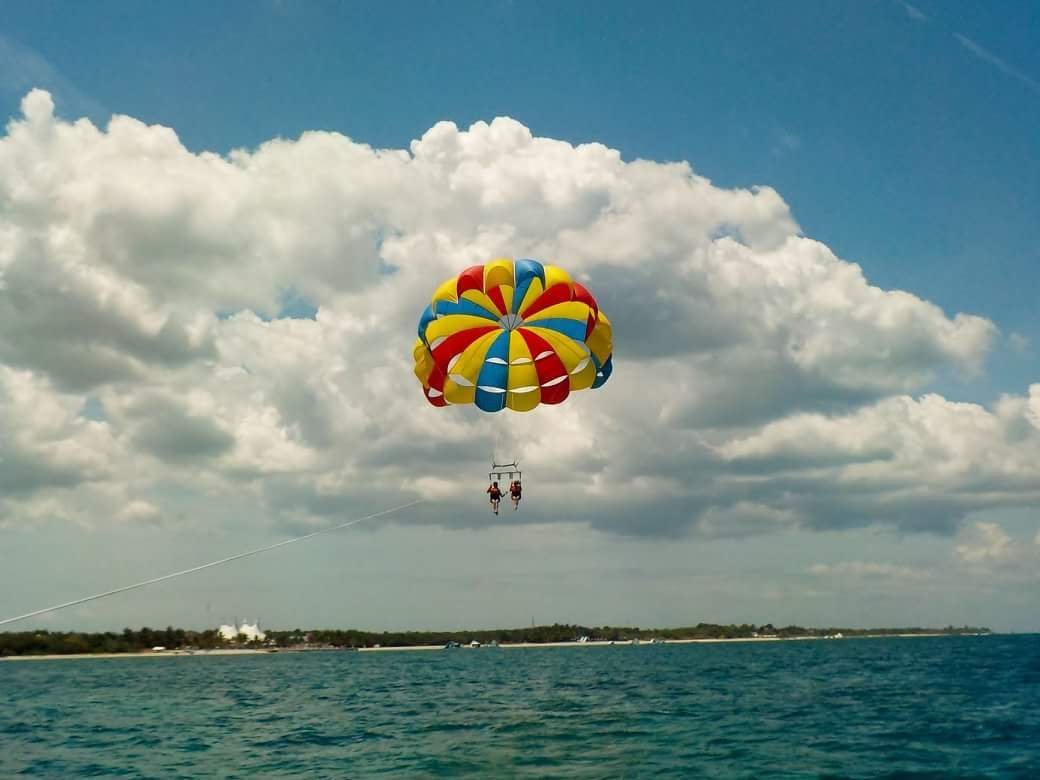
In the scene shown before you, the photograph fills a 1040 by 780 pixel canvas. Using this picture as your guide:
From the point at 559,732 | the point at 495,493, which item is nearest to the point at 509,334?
the point at 495,493

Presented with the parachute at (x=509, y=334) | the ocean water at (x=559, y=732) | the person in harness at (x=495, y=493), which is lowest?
the ocean water at (x=559, y=732)

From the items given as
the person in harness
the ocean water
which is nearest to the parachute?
the person in harness

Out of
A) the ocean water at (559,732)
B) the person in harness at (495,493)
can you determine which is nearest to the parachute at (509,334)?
the person in harness at (495,493)

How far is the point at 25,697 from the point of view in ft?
175

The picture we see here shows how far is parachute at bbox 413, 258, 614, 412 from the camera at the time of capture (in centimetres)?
2316

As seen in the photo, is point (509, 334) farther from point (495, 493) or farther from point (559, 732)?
point (559, 732)

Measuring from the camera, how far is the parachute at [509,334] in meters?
23.2

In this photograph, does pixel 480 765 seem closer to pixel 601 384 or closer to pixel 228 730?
pixel 601 384

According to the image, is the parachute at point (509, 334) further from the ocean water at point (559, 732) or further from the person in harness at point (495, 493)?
the ocean water at point (559, 732)

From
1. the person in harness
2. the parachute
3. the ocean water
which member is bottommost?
the ocean water

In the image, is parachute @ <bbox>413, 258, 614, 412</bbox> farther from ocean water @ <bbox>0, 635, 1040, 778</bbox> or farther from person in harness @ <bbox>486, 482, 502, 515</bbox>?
ocean water @ <bbox>0, 635, 1040, 778</bbox>

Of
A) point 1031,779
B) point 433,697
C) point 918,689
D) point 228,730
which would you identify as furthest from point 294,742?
point 918,689

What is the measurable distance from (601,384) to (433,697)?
927 inches

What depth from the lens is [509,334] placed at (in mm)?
23875
